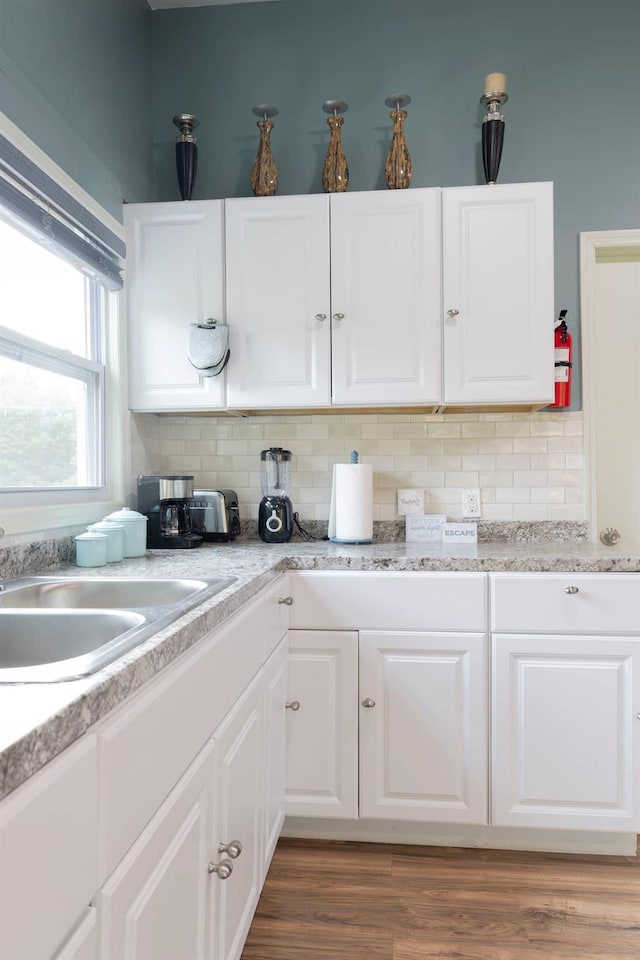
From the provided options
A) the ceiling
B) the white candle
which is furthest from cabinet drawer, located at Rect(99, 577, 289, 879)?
the ceiling

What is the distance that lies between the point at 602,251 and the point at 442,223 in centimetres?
71

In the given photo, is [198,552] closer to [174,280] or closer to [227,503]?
[227,503]

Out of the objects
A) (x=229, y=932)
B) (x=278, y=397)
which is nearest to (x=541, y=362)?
(x=278, y=397)

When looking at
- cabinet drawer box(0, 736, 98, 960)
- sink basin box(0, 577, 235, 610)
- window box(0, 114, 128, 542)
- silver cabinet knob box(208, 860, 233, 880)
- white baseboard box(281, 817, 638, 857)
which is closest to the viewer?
cabinet drawer box(0, 736, 98, 960)

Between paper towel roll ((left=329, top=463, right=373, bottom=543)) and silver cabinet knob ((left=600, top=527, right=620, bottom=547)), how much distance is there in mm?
959

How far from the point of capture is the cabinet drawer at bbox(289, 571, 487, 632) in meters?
1.89

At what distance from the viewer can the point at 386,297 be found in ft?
7.09

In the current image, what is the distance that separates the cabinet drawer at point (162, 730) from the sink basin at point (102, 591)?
156 millimetres

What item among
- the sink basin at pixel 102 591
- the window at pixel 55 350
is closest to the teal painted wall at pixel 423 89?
the window at pixel 55 350

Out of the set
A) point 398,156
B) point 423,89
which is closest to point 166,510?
point 398,156

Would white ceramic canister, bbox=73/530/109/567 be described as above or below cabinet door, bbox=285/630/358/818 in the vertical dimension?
above

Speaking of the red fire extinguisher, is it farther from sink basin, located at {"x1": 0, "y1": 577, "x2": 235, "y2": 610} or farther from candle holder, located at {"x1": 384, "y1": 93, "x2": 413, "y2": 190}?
sink basin, located at {"x1": 0, "y1": 577, "x2": 235, "y2": 610}

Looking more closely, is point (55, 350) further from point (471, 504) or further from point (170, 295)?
point (471, 504)

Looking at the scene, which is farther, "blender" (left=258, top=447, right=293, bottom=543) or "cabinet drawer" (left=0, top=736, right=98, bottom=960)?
"blender" (left=258, top=447, right=293, bottom=543)
